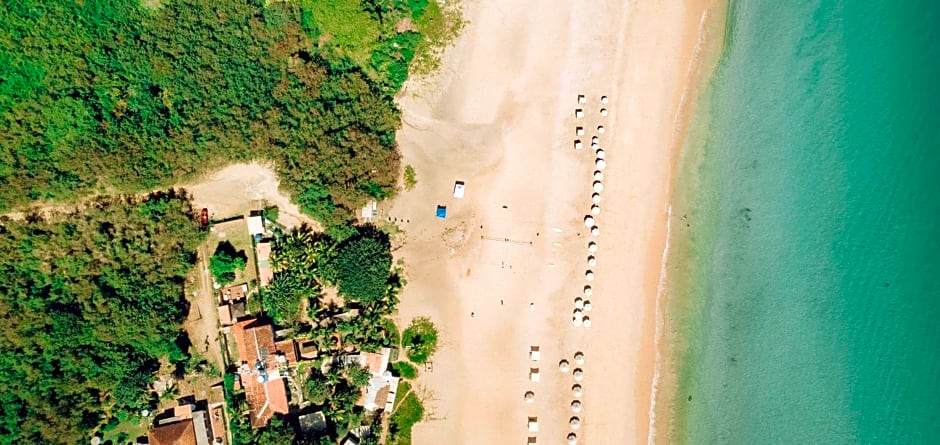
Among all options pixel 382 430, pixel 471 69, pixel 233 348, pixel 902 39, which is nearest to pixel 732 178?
pixel 902 39

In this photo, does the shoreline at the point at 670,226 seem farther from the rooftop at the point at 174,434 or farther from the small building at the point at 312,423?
the rooftop at the point at 174,434

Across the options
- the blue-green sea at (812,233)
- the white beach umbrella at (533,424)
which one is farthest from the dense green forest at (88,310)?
the blue-green sea at (812,233)

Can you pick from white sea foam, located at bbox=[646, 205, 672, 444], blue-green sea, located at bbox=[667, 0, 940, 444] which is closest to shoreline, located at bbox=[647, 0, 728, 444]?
white sea foam, located at bbox=[646, 205, 672, 444]

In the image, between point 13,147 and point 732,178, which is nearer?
point 13,147

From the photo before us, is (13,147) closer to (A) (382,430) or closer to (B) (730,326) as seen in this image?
(A) (382,430)

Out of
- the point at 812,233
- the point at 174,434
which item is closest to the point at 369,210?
the point at 174,434

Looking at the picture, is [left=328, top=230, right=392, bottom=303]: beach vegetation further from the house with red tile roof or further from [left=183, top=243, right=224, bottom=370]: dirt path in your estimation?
[left=183, top=243, right=224, bottom=370]: dirt path
